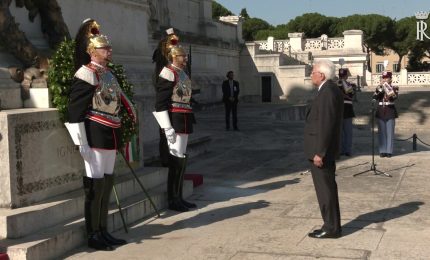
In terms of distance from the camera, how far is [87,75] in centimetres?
569

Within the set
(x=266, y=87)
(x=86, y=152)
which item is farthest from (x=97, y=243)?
(x=266, y=87)

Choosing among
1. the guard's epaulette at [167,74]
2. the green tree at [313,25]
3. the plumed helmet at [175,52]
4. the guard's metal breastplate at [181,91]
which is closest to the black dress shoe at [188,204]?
the guard's metal breastplate at [181,91]

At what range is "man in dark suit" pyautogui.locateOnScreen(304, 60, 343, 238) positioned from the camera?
237 inches

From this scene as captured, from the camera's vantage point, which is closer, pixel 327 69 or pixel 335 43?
pixel 327 69

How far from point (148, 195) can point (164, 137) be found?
2.53 feet

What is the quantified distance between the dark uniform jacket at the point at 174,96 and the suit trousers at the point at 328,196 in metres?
1.74

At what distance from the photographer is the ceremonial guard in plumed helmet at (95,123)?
18.6 feet

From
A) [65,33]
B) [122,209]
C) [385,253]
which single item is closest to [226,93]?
[65,33]

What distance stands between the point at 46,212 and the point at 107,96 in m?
1.20

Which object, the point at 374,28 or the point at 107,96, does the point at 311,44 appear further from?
the point at 107,96

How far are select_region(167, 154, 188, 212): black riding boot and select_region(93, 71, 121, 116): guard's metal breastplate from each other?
1.54m

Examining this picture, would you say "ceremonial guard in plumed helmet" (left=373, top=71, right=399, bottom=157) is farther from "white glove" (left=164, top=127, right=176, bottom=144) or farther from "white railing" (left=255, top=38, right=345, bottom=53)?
"white railing" (left=255, top=38, right=345, bottom=53)

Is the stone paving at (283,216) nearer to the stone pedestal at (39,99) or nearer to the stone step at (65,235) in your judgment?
the stone step at (65,235)

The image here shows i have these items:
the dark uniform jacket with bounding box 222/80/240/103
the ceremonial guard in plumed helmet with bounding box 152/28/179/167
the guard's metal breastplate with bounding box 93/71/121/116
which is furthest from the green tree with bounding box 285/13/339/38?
the guard's metal breastplate with bounding box 93/71/121/116
